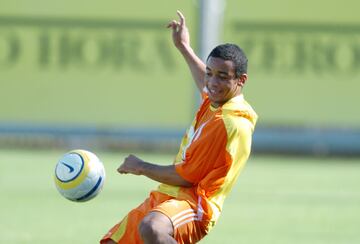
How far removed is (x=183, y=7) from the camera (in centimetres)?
2536

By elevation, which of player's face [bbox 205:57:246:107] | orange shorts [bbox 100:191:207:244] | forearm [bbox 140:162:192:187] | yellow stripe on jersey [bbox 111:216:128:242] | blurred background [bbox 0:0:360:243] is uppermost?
player's face [bbox 205:57:246:107]

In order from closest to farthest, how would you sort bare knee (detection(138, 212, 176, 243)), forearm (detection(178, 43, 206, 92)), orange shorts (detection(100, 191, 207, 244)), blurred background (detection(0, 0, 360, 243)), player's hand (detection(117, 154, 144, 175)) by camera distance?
1. bare knee (detection(138, 212, 176, 243))
2. orange shorts (detection(100, 191, 207, 244))
3. player's hand (detection(117, 154, 144, 175))
4. forearm (detection(178, 43, 206, 92))
5. blurred background (detection(0, 0, 360, 243))

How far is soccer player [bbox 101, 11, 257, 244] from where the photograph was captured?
7.84 m

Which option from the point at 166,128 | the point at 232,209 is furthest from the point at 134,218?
the point at 166,128

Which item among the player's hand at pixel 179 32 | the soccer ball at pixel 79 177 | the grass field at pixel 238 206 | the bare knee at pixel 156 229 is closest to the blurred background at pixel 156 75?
the grass field at pixel 238 206

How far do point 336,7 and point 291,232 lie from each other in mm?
14090

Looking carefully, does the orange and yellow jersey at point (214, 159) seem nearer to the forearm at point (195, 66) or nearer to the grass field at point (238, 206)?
the forearm at point (195, 66)

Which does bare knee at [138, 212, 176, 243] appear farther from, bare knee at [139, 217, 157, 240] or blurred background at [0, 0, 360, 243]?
blurred background at [0, 0, 360, 243]

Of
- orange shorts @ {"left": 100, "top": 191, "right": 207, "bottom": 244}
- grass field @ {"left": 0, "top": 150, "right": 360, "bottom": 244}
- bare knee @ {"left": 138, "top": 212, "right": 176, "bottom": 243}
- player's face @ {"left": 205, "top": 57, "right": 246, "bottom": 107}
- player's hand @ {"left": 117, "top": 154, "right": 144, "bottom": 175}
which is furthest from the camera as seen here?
grass field @ {"left": 0, "top": 150, "right": 360, "bottom": 244}

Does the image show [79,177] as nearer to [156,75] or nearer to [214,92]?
[214,92]

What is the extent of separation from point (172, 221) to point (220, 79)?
1073 millimetres

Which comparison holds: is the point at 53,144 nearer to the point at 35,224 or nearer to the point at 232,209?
the point at 232,209

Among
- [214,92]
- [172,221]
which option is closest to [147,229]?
[172,221]

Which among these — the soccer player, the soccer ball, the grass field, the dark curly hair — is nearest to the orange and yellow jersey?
the soccer player
